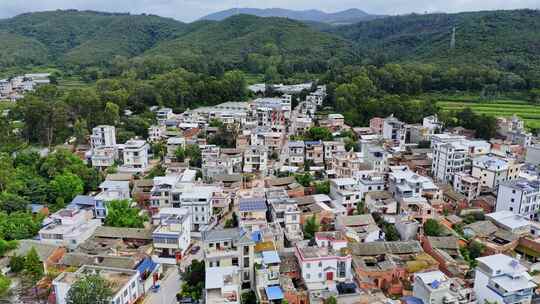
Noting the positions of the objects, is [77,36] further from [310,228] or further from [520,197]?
[520,197]

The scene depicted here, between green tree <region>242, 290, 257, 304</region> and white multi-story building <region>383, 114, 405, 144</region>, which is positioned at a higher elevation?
white multi-story building <region>383, 114, 405, 144</region>

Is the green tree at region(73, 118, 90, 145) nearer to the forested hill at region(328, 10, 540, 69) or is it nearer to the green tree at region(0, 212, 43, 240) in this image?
the green tree at region(0, 212, 43, 240)

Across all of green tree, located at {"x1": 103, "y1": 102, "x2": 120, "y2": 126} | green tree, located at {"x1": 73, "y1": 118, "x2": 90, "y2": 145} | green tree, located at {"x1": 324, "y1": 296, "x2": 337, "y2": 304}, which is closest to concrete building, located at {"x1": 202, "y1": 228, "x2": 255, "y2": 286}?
green tree, located at {"x1": 324, "y1": 296, "x2": 337, "y2": 304}

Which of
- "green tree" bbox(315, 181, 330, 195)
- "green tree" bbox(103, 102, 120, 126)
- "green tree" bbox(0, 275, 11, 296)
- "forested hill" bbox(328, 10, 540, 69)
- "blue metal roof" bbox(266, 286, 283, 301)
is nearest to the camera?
"blue metal roof" bbox(266, 286, 283, 301)

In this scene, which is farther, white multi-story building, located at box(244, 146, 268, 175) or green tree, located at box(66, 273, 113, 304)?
white multi-story building, located at box(244, 146, 268, 175)

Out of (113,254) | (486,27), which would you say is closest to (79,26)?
(486,27)

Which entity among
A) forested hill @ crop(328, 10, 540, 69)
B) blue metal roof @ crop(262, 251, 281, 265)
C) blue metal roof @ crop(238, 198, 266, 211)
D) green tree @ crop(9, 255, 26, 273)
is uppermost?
forested hill @ crop(328, 10, 540, 69)
